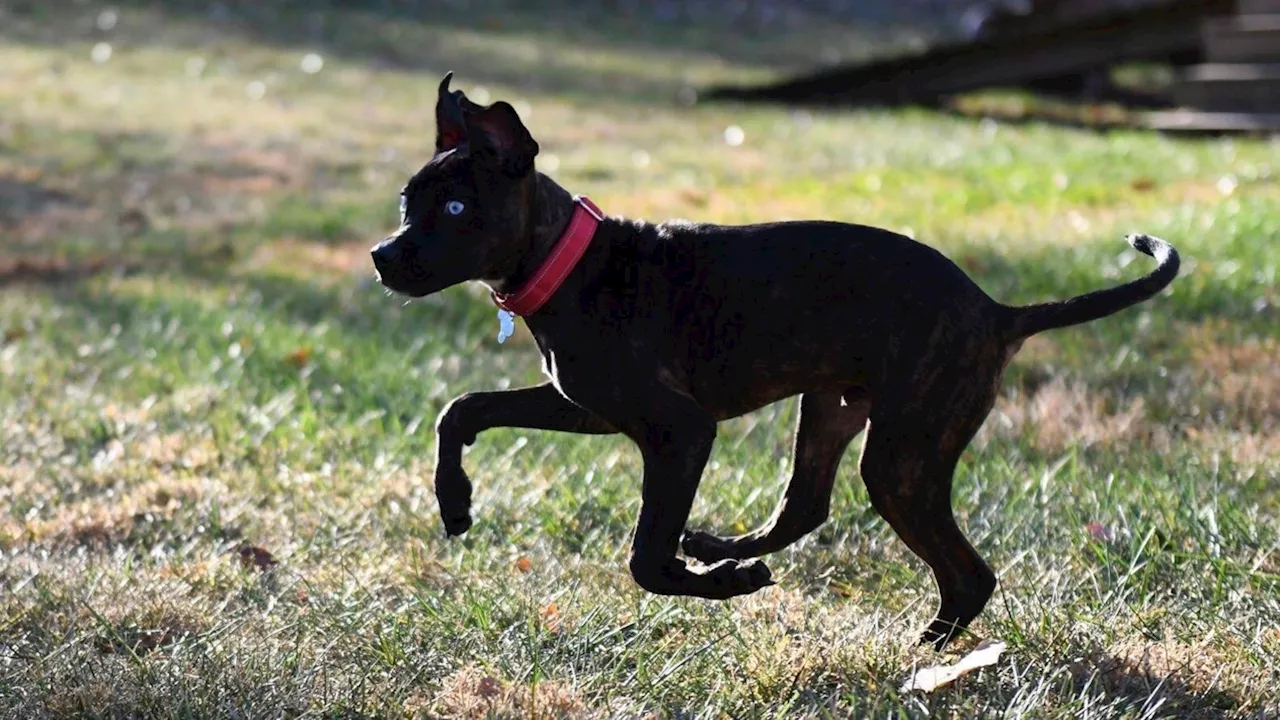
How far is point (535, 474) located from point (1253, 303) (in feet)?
12.1

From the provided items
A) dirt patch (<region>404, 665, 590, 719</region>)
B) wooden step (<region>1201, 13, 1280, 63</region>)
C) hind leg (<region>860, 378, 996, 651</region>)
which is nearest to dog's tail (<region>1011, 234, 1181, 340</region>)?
hind leg (<region>860, 378, 996, 651</region>)

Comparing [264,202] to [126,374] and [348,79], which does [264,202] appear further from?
[348,79]

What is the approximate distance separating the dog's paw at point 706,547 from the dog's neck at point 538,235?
85 centimetres

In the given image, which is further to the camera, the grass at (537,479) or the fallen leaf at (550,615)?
the fallen leaf at (550,615)

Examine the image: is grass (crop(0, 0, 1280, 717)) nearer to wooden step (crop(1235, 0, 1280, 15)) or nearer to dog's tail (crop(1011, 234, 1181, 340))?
dog's tail (crop(1011, 234, 1181, 340))

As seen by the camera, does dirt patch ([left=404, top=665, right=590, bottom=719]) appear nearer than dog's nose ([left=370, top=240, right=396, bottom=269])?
Yes

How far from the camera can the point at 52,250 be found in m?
9.59

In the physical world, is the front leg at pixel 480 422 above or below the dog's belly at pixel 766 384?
below

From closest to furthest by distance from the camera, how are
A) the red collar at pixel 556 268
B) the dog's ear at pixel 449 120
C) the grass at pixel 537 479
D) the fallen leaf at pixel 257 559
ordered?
1. the grass at pixel 537 479
2. the red collar at pixel 556 268
3. the dog's ear at pixel 449 120
4. the fallen leaf at pixel 257 559

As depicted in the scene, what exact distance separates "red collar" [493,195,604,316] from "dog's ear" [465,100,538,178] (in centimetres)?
18

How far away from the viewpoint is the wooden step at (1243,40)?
43.5 feet

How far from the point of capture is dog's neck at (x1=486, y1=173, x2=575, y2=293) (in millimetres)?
3738

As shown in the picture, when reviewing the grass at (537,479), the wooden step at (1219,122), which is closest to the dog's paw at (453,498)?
the grass at (537,479)

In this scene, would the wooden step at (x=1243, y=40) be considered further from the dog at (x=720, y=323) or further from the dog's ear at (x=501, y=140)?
the dog's ear at (x=501, y=140)
